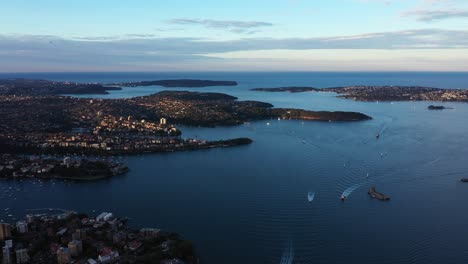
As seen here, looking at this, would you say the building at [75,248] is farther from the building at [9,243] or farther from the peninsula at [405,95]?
the peninsula at [405,95]

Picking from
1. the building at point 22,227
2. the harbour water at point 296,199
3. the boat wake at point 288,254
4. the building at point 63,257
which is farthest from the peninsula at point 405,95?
the building at point 63,257

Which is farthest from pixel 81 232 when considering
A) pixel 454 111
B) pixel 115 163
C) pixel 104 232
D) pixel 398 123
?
pixel 454 111

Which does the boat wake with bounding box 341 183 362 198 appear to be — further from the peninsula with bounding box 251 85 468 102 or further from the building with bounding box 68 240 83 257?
the peninsula with bounding box 251 85 468 102

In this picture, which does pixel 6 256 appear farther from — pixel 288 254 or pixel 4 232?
pixel 288 254

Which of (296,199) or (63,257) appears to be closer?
(63,257)

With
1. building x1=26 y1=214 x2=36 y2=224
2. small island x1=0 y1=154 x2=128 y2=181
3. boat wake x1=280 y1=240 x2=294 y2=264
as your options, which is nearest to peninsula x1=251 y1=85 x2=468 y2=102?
small island x1=0 y1=154 x2=128 y2=181

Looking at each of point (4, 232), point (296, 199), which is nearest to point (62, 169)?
point (4, 232)
